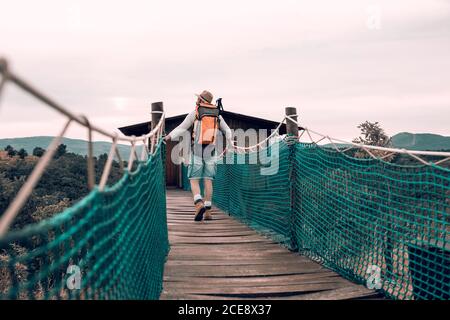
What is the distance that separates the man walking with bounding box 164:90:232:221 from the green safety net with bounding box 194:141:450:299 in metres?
0.80

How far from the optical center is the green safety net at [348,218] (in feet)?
12.6

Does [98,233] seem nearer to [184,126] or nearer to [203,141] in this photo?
[184,126]

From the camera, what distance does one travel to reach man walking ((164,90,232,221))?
21.6 ft

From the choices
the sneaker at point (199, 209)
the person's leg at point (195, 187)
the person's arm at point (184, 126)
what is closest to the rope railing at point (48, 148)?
the person's arm at point (184, 126)

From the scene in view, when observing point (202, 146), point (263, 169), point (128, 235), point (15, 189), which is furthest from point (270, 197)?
point (15, 189)

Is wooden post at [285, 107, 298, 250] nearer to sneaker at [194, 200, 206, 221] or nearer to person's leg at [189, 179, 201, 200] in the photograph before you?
person's leg at [189, 179, 201, 200]

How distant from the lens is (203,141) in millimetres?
6609

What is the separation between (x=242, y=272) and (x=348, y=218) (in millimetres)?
1109

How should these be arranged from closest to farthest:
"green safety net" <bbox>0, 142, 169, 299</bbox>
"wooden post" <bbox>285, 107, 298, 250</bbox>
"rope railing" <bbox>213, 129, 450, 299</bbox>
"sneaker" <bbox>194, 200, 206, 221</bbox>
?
"green safety net" <bbox>0, 142, 169, 299</bbox>
"rope railing" <bbox>213, 129, 450, 299</bbox>
"wooden post" <bbox>285, 107, 298, 250</bbox>
"sneaker" <bbox>194, 200, 206, 221</bbox>

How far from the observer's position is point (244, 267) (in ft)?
14.8

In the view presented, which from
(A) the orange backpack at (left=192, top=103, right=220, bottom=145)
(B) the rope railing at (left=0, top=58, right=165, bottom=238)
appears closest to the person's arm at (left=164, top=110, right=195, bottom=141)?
(A) the orange backpack at (left=192, top=103, right=220, bottom=145)

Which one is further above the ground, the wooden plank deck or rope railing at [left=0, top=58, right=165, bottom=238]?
rope railing at [left=0, top=58, right=165, bottom=238]
